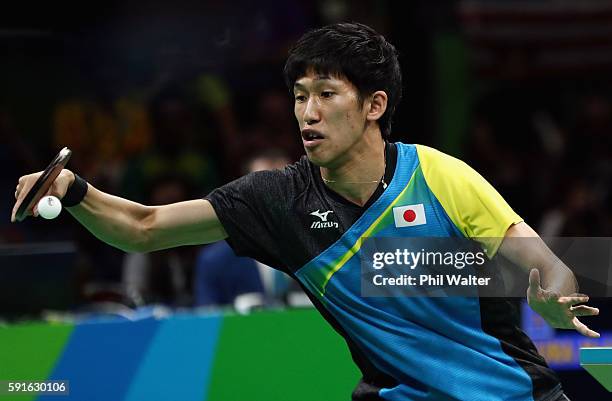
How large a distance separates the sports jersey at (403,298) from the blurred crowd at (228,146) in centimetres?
292

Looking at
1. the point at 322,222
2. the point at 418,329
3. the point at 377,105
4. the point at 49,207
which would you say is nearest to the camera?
the point at 49,207

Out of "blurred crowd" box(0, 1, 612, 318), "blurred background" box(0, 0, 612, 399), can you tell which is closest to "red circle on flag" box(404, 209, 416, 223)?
"blurred background" box(0, 0, 612, 399)

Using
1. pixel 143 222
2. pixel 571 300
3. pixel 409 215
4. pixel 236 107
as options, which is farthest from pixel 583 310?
pixel 236 107

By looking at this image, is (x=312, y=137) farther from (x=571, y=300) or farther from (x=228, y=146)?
(x=228, y=146)

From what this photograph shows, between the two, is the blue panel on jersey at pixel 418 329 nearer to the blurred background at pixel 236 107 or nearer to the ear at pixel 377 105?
the ear at pixel 377 105

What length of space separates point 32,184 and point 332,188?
1.05m

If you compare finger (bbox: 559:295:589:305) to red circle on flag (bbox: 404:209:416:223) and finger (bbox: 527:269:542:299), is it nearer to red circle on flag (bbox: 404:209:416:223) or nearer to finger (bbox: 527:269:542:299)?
finger (bbox: 527:269:542:299)

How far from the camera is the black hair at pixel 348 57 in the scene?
167 inches

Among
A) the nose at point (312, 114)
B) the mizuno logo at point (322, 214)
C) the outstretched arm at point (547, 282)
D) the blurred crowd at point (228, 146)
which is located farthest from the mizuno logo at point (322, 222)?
the blurred crowd at point (228, 146)

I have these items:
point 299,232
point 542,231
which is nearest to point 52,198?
point 299,232

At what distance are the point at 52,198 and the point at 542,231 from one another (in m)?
5.63

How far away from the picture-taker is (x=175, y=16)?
8758 mm

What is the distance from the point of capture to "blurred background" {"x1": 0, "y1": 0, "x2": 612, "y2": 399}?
24.8 feet

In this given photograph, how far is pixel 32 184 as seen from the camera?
385 centimetres
